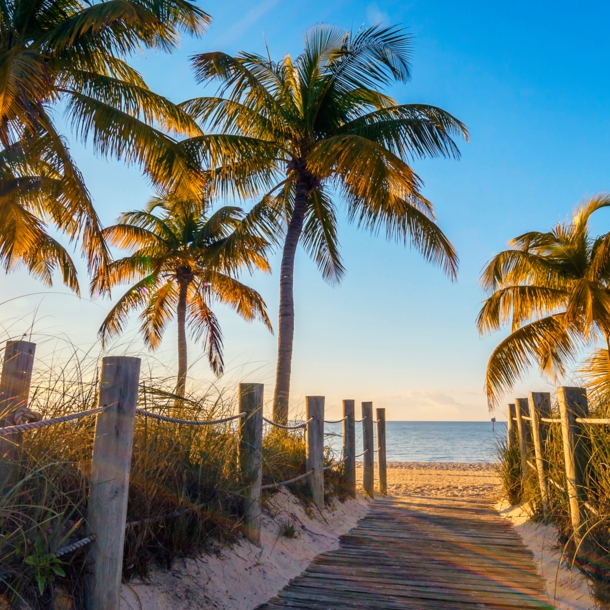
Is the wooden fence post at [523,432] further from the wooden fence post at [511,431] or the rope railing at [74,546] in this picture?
the rope railing at [74,546]

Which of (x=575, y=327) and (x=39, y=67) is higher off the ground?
(x=39, y=67)

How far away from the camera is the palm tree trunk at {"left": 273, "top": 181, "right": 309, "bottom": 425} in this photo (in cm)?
967

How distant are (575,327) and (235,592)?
988 centimetres

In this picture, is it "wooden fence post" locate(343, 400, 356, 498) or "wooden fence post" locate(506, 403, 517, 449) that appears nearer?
"wooden fence post" locate(343, 400, 356, 498)

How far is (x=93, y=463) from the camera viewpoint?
9.19ft

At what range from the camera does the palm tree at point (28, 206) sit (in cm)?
889

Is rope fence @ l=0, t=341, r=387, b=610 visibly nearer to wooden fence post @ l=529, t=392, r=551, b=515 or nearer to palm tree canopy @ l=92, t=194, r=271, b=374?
wooden fence post @ l=529, t=392, r=551, b=515

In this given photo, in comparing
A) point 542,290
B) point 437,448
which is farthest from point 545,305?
point 437,448

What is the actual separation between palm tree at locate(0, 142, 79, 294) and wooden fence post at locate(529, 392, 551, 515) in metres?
7.15

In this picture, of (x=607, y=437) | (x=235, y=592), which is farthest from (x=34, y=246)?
(x=607, y=437)

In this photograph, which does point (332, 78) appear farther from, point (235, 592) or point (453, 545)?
point (235, 592)

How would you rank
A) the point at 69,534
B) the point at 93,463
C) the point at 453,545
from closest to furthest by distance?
the point at 69,534
the point at 93,463
the point at 453,545

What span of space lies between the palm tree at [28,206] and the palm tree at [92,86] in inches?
12.2

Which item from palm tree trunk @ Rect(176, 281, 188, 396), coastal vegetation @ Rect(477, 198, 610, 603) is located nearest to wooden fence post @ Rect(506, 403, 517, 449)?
coastal vegetation @ Rect(477, 198, 610, 603)
